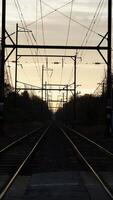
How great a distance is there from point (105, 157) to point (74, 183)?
961cm

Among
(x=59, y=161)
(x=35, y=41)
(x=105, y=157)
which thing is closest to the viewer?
(x=59, y=161)

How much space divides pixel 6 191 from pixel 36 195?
79cm

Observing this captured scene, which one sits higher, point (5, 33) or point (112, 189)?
point (5, 33)

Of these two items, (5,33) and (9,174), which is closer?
(9,174)

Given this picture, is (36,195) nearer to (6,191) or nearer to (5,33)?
(6,191)

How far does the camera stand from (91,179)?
16625mm

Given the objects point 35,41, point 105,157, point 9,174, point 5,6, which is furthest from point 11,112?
point 9,174

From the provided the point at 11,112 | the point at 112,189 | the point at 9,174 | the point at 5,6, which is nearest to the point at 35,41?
the point at 5,6

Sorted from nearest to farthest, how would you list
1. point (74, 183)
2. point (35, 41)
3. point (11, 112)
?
point (74, 183) → point (35, 41) → point (11, 112)

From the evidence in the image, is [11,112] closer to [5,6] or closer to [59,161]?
[5,6]

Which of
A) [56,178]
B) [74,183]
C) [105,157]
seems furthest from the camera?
[105,157]

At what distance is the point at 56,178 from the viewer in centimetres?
1698

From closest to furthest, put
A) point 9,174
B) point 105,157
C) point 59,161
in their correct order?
point 9,174, point 59,161, point 105,157

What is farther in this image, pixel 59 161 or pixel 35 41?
pixel 35 41
